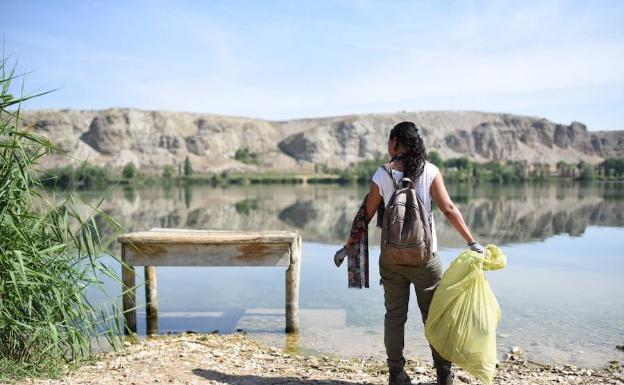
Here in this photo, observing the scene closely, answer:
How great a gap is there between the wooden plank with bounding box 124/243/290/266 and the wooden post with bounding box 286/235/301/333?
16 cm

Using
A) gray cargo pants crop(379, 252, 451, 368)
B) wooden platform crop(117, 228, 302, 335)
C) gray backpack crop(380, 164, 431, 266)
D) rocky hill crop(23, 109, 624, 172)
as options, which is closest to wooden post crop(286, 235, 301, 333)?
wooden platform crop(117, 228, 302, 335)

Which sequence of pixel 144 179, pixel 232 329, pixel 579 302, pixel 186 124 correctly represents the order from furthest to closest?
pixel 186 124 → pixel 144 179 → pixel 579 302 → pixel 232 329

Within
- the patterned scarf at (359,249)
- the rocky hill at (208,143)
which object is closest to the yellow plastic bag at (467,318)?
the patterned scarf at (359,249)

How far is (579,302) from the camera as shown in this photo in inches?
388

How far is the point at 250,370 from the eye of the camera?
538cm

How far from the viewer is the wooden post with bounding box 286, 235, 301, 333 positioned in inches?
284

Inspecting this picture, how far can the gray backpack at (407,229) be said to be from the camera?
4.41m

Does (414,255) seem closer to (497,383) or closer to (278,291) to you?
(497,383)

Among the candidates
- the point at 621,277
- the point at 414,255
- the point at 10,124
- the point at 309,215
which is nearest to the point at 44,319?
the point at 10,124

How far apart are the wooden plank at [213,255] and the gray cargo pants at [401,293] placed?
2.57 meters

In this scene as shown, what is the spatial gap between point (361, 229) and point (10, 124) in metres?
3.39

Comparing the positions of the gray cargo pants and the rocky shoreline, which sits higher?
the gray cargo pants

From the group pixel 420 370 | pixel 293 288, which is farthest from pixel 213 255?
pixel 420 370

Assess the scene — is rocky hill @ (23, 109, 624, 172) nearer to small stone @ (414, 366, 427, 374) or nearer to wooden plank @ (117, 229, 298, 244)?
wooden plank @ (117, 229, 298, 244)
